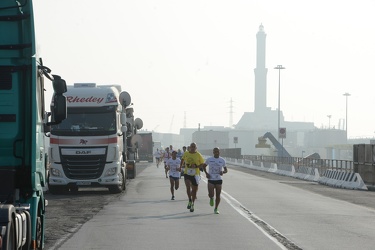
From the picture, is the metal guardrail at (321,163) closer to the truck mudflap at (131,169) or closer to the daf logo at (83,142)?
the truck mudflap at (131,169)

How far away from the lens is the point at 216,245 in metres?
15.3

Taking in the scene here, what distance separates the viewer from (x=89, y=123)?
1184 inches

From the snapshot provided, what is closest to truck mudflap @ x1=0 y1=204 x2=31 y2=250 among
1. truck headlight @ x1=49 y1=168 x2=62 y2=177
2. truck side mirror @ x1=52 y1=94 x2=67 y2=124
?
truck side mirror @ x1=52 y1=94 x2=67 y2=124

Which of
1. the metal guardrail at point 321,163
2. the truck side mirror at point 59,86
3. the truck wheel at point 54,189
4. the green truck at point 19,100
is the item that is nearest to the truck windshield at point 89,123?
the truck wheel at point 54,189

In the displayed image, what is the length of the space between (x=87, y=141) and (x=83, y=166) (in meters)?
0.94

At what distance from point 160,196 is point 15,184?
2008 cm

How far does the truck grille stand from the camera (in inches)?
1188

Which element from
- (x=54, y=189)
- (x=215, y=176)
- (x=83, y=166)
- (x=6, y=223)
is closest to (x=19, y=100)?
(x=6, y=223)

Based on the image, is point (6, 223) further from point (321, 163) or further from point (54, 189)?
point (321, 163)

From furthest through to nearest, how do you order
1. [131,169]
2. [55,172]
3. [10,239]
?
[131,169] → [55,172] → [10,239]

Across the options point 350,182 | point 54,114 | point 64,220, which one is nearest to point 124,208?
point 64,220

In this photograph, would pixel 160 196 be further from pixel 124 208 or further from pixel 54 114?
pixel 54 114

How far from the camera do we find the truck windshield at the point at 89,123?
2994cm

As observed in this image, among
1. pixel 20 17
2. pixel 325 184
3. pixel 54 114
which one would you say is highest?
pixel 20 17
